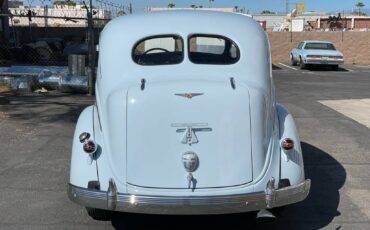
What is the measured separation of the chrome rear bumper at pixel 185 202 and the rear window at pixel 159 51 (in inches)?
57.4

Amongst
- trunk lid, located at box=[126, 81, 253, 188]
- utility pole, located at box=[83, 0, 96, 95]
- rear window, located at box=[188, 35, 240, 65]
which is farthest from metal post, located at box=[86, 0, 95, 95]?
trunk lid, located at box=[126, 81, 253, 188]

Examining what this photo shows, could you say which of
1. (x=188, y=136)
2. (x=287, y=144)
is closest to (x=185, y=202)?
(x=188, y=136)

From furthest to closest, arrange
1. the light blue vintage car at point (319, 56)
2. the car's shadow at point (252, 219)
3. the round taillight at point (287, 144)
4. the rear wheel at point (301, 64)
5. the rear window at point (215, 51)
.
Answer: the rear wheel at point (301, 64) < the light blue vintage car at point (319, 56) < the rear window at point (215, 51) < the car's shadow at point (252, 219) < the round taillight at point (287, 144)

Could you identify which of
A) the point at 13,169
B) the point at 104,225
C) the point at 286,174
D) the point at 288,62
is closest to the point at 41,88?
the point at 13,169

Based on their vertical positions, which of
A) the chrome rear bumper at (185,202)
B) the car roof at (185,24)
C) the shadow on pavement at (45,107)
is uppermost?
the car roof at (185,24)

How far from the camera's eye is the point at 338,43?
1388 inches

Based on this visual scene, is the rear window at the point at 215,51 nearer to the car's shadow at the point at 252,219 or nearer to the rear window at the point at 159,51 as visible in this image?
the rear window at the point at 159,51

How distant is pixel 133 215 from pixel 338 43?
32.2 meters

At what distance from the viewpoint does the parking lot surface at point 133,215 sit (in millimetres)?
5094

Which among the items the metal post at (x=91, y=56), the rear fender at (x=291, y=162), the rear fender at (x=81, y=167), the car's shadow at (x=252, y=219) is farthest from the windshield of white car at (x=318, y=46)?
the rear fender at (x=81, y=167)

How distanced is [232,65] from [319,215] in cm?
167

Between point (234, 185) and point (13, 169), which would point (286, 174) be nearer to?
point (234, 185)

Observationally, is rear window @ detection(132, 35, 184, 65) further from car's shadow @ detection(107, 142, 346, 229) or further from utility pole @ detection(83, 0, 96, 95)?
utility pole @ detection(83, 0, 96, 95)

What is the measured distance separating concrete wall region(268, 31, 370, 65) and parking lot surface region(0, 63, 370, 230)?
21472mm
